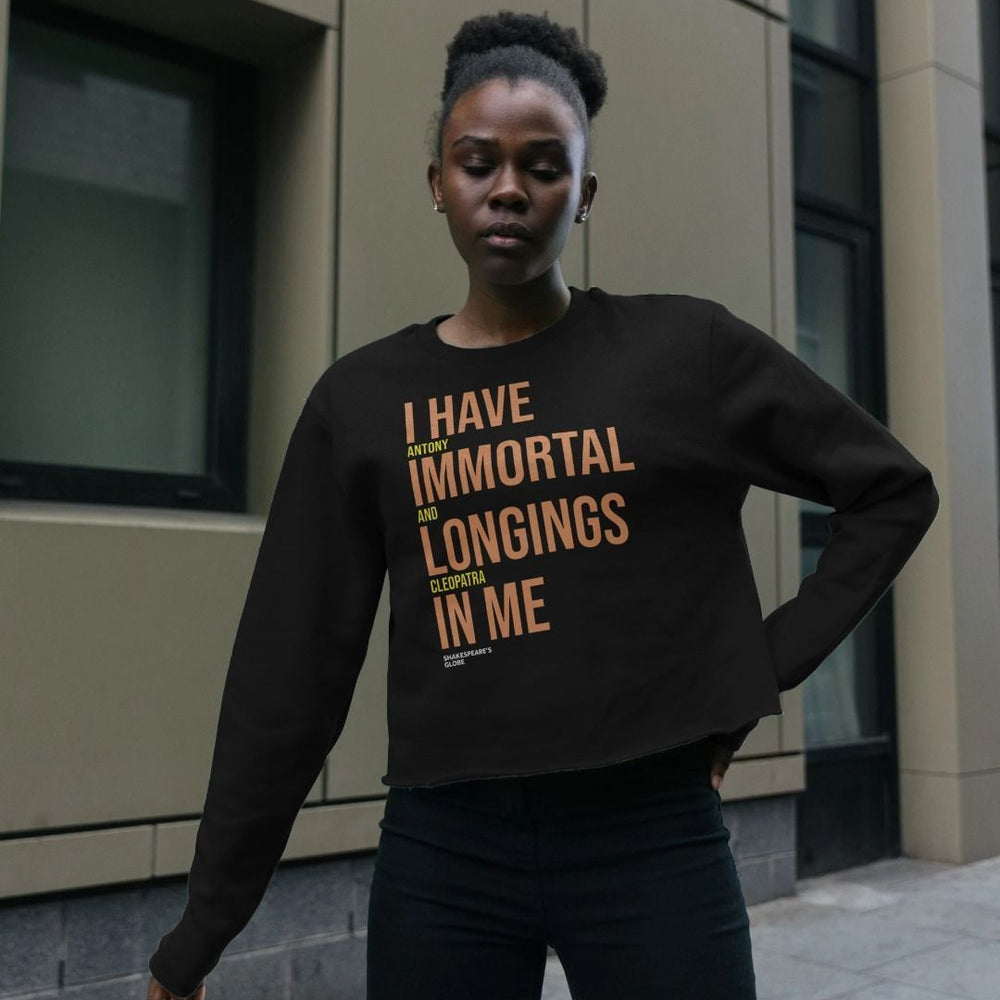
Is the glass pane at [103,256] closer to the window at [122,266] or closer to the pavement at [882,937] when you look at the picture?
the window at [122,266]

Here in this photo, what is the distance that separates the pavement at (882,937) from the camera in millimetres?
4391

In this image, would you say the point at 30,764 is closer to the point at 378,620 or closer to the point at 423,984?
the point at 378,620

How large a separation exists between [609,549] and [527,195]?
0.47 m

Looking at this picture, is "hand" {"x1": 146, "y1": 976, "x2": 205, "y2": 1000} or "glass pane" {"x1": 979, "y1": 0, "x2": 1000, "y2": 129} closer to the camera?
"hand" {"x1": 146, "y1": 976, "x2": 205, "y2": 1000}

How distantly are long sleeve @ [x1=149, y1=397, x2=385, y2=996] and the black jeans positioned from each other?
0.24 meters

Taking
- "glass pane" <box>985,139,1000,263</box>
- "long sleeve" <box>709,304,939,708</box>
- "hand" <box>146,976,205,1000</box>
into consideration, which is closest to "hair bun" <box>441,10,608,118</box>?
"long sleeve" <box>709,304,939,708</box>

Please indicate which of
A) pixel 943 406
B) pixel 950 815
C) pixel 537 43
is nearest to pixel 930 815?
pixel 950 815

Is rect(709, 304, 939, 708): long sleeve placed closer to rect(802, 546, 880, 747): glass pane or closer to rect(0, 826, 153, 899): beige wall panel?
rect(0, 826, 153, 899): beige wall panel

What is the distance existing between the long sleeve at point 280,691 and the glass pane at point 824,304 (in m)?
5.14

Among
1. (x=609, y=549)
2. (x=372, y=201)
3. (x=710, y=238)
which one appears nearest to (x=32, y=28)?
(x=372, y=201)

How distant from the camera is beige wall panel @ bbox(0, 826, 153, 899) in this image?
11.1 feet

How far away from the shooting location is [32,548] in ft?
11.4

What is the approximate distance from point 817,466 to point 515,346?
17.1 inches

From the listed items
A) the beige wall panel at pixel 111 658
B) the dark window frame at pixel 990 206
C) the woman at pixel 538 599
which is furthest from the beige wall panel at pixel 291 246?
the dark window frame at pixel 990 206
